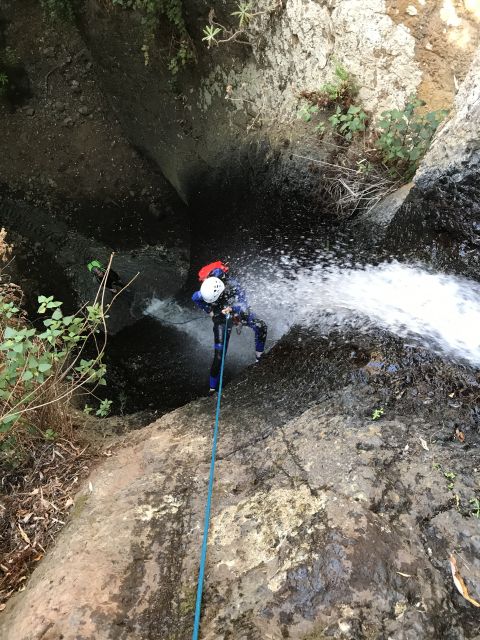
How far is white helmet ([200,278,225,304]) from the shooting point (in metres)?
4.77

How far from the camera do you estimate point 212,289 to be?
188 inches

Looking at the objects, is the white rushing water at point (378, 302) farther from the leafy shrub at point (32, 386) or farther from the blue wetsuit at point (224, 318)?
the leafy shrub at point (32, 386)

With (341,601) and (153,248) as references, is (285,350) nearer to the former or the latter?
(341,601)

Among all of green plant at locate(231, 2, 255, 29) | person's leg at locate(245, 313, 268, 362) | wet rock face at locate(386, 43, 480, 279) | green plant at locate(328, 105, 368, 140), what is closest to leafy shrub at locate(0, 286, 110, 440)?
person's leg at locate(245, 313, 268, 362)

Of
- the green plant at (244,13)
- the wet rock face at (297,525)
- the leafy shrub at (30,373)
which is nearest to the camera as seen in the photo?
the wet rock face at (297,525)

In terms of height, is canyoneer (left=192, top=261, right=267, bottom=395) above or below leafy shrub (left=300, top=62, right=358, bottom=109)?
below

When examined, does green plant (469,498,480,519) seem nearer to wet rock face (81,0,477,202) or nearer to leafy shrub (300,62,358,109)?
wet rock face (81,0,477,202)

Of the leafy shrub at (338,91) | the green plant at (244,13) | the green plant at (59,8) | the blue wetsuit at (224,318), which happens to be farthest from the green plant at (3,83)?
the blue wetsuit at (224,318)

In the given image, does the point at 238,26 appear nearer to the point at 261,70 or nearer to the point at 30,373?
the point at 261,70

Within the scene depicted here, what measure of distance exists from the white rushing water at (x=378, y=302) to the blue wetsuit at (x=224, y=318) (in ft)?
1.27

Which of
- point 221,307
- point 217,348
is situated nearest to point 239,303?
point 221,307

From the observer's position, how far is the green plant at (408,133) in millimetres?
4512

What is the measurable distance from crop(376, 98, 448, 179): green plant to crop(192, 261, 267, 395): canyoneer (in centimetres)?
220

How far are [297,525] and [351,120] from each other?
4289 mm
